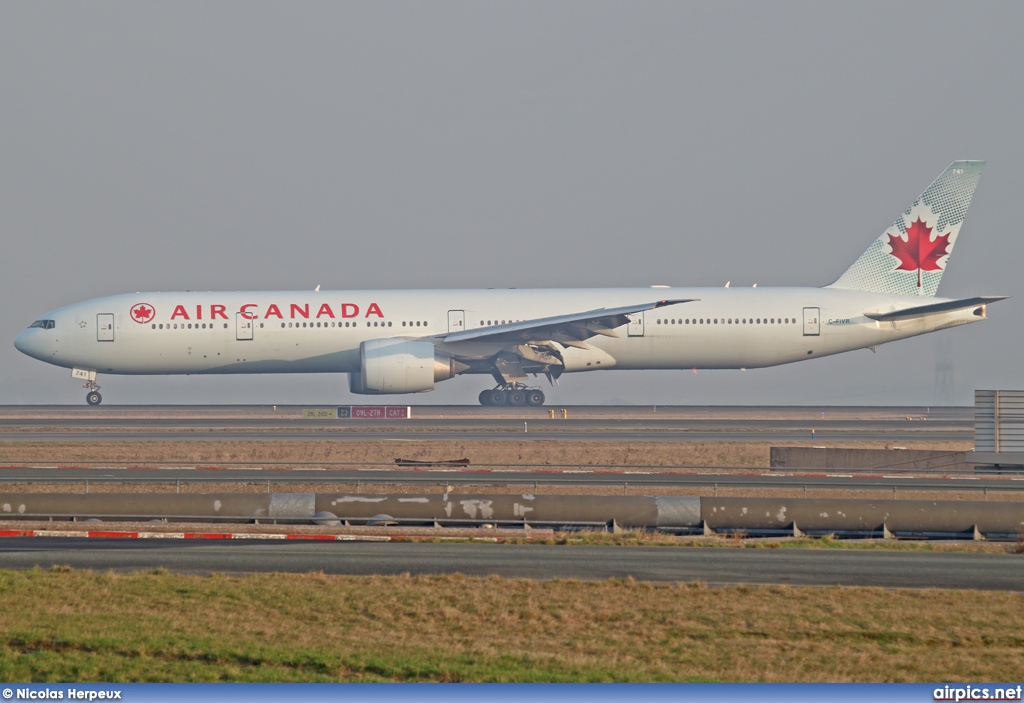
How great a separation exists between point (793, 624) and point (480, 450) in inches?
837

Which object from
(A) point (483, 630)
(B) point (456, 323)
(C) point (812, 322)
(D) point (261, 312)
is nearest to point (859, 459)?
(C) point (812, 322)

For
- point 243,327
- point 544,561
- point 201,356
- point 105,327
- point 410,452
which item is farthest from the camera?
point 201,356

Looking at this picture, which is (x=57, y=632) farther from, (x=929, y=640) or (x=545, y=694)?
(x=929, y=640)

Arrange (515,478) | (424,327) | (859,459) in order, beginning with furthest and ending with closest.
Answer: (424,327), (859,459), (515,478)

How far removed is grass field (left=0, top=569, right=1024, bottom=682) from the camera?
988cm

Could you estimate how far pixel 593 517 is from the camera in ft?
68.5

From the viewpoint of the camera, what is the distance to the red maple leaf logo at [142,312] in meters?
44.2

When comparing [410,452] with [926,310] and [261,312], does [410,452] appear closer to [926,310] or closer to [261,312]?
[261,312]

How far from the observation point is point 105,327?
44.4 metres

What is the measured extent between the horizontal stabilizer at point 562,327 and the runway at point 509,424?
3092 millimetres

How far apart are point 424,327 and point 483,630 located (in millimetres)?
33447

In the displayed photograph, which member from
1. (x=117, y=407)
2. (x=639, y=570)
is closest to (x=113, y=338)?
(x=117, y=407)

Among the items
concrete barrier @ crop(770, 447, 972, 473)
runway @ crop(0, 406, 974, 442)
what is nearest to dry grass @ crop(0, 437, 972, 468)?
concrete barrier @ crop(770, 447, 972, 473)

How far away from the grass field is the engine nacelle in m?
28.1
